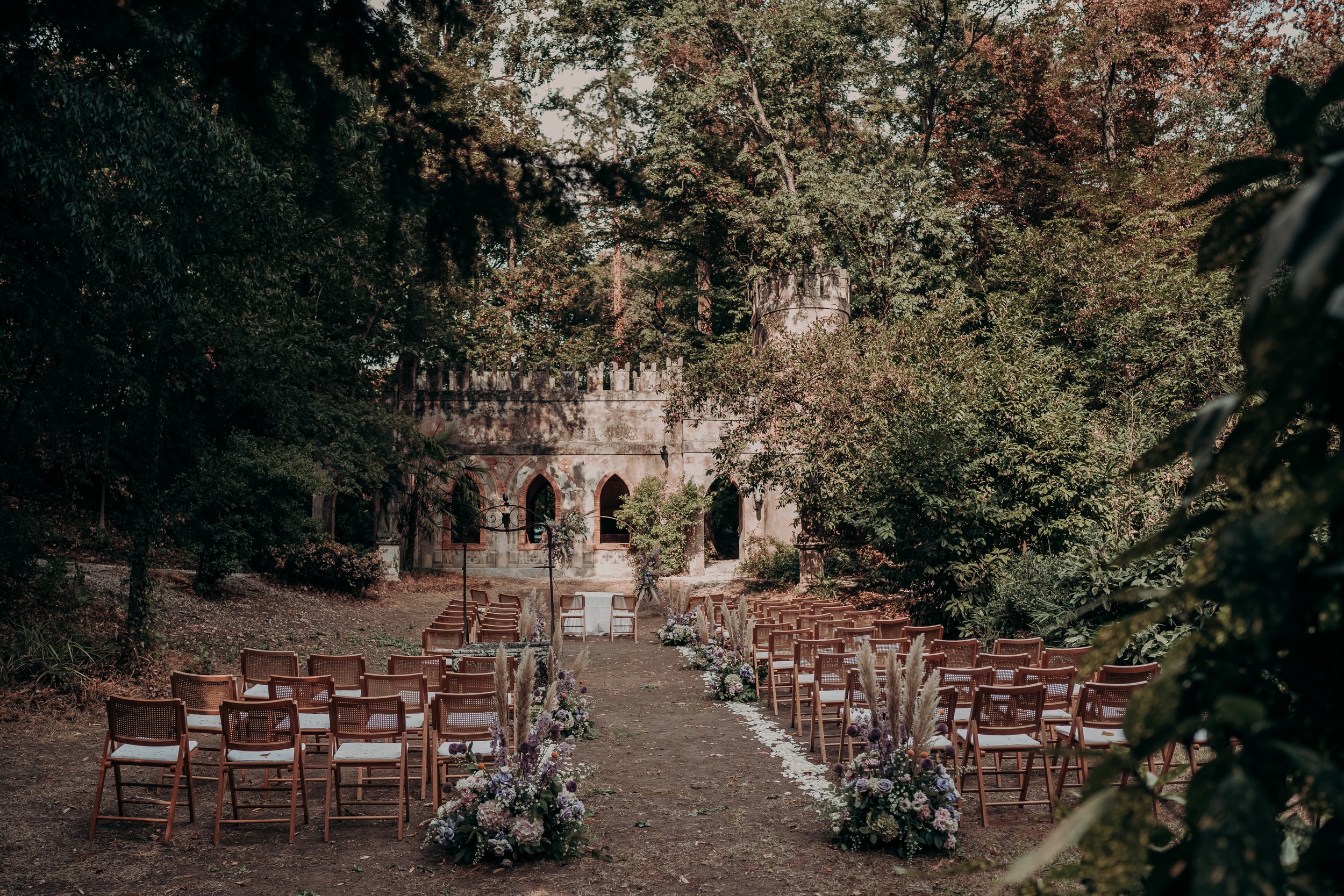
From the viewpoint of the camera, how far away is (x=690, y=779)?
721 centimetres

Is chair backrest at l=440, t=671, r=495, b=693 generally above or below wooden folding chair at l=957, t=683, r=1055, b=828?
above

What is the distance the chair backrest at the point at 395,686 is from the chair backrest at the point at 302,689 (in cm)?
23

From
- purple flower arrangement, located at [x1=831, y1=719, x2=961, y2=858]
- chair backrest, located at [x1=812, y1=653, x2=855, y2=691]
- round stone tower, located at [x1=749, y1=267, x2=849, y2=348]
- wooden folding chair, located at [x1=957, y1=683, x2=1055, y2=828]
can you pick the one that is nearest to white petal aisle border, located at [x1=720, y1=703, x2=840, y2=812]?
purple flower arrangement, located at [x1=831, y1=719, x2=961, y2=858]

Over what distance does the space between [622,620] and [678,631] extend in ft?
7.74

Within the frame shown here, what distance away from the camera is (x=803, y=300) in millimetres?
19781

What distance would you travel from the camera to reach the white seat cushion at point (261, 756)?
5.85 m

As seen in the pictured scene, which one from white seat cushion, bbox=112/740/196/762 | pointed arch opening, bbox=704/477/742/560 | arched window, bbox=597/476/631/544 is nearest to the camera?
white seat cushion, bbox=112/740/196/762

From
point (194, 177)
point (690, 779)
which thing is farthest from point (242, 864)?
point (194, 177)

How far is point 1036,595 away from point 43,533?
11149 mm

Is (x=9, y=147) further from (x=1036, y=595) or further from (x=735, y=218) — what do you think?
(x=735, y=218)

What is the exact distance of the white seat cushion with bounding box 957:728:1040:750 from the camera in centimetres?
579

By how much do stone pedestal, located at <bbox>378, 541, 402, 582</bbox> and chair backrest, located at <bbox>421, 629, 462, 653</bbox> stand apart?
12.7 m

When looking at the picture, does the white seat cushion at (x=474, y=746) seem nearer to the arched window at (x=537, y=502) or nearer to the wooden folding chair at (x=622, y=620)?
the wooden folding chair at (x=622, y=620)

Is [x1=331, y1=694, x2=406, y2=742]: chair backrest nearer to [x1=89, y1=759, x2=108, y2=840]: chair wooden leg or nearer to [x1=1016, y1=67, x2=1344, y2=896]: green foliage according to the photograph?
[x1=89, y1=759, x2=108, y2=840]: chair wooden leg
